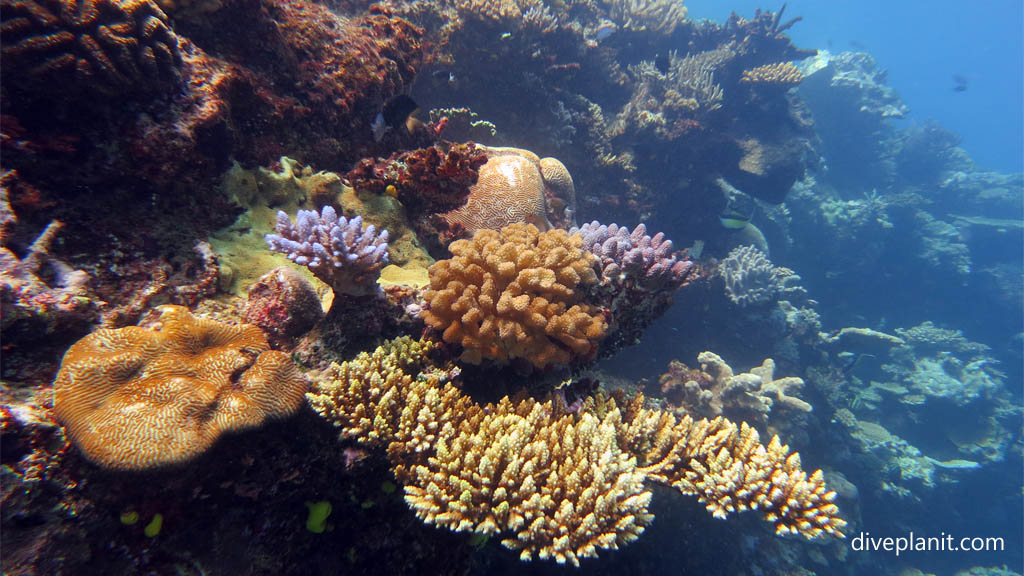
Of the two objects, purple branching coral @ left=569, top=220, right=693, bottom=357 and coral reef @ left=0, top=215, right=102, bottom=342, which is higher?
purple branching coral @ left=569, top=220, right=693, bottom=357

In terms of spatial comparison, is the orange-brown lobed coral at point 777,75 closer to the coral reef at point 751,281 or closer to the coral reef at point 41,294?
the coral reef at point 751,281

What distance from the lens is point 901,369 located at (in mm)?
14219

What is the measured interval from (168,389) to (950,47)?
118m

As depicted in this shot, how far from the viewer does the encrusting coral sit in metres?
2.63

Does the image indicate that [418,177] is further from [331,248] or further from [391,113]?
[331,248]

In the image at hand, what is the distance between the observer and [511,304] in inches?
130

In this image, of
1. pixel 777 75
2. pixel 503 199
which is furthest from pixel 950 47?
pixel 503 199

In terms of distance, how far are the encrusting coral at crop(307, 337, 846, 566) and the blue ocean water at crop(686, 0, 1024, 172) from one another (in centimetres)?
8077

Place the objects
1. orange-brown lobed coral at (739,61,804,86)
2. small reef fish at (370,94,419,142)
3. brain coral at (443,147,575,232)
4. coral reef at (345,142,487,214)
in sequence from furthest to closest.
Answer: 1. orange-brown lobed coral at (739,61,804,86)
2. brain coral at (443,147,575,232)
3. small reef fish at (370,94,419,142)
4. coral reef at (345,142,487,214)

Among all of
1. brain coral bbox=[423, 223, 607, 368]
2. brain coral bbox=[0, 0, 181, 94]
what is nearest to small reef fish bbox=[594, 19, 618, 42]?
brain coral bbox=[423, 223, 607, 368]

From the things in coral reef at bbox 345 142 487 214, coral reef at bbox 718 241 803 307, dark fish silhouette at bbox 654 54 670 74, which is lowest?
coral reef at bbox 345 142 487 214

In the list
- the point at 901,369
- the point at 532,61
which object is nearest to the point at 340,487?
the point at 532,61

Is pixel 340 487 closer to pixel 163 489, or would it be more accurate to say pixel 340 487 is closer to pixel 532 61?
pixel 163 489

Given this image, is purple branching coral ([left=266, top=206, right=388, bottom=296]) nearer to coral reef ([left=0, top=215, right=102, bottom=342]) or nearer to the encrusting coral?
the encrusting coral
